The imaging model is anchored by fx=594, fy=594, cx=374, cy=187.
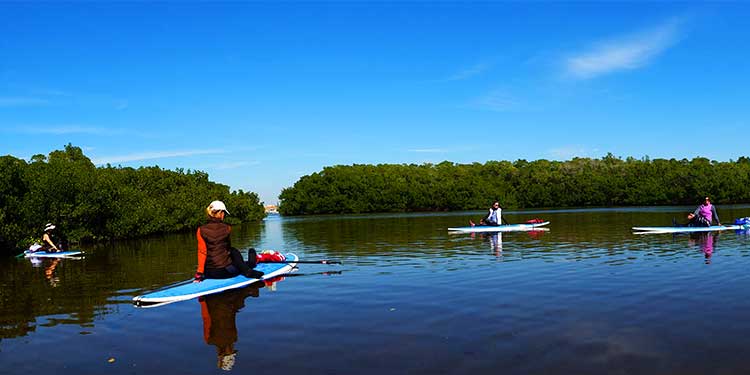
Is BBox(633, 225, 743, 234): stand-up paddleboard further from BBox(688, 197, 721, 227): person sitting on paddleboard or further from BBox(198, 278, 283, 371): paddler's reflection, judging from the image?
BBox(198, 278, 283, 371): paddler's reflection

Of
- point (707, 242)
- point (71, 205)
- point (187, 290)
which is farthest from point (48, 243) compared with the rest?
point (707, 242)

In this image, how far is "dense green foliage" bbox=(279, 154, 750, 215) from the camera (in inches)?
4875

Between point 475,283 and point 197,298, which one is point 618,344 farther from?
point 197,298

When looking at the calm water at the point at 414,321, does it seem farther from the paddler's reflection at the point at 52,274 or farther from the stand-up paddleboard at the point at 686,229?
the stand-up paddleboard at the point at 686,229

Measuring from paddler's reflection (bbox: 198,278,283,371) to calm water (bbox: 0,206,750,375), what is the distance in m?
0.04

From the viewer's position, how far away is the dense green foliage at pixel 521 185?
12381 cm

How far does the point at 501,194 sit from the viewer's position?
5527 inches

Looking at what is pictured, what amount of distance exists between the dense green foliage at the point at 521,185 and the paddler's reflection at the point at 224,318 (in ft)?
409

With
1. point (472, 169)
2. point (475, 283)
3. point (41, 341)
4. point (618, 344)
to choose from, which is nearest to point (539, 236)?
A: point (475, 283)

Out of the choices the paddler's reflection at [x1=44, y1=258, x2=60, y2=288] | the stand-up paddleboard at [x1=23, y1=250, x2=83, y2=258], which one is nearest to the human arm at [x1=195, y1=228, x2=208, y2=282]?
the paddler's reflection at [x1=44, y1=258, x2=60, y2=288]

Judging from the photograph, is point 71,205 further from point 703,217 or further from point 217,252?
point 703,217

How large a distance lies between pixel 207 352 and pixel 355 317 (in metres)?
3.25

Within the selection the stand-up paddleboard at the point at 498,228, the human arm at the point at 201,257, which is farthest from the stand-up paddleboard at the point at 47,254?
the stand-up paddleboard at the point at 498,228

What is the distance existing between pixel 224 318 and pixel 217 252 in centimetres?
259
